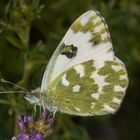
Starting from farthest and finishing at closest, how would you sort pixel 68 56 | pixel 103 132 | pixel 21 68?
pixel 103 132
pixel 21 68
pixel 68 56

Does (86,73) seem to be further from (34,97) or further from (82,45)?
(34,97)

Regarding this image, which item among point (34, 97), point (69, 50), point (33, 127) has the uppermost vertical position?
point (69, 50)

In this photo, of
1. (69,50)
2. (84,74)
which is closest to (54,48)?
(84,74)

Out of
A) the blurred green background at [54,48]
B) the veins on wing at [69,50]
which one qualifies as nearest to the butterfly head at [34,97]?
the veins on wing at [69,50]

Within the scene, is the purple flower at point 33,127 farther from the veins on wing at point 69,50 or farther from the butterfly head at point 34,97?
the veins on wing at point 69,50

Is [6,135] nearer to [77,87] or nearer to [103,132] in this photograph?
[77,87]

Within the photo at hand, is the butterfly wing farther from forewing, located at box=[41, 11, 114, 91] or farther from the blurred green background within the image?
the blurred green background

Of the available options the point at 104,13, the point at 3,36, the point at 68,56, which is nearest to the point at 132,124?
the point at 104,13

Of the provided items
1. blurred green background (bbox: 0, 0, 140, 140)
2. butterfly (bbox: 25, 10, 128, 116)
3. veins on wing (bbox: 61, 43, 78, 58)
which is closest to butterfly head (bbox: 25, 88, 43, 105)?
butterfly (bbox: 25, 10, 128, 116)
